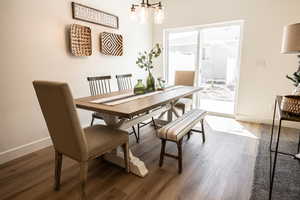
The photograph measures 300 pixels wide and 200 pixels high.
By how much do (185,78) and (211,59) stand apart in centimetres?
98

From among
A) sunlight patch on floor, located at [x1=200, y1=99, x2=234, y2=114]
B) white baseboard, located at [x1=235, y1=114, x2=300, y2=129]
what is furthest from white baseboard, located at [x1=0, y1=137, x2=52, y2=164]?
white baseboard, located at [x1=235, y1=114, x2=300, y2=129]

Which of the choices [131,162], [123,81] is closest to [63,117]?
[131,162]

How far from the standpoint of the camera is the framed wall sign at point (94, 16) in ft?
9.16

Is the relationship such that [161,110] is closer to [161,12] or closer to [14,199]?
[161,12]

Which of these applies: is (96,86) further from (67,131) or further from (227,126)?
(227,126)

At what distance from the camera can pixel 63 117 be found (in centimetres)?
136

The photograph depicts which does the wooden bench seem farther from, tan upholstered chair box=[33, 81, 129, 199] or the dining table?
tan upholstered chair box=[33, 81, 129, 199]

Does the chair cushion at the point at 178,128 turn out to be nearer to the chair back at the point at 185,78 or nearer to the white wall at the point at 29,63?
the chair back at the point at 185,78

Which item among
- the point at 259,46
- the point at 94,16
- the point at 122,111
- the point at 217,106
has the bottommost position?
the point at 217,106

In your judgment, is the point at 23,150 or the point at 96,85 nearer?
the point at 23,150

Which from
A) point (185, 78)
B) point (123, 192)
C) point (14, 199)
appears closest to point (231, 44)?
point (185, 78)

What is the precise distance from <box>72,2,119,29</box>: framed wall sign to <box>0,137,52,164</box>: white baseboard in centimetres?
190

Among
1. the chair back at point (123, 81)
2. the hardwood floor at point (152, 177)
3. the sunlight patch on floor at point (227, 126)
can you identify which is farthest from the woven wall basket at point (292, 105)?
the chair back at point (123, 81)

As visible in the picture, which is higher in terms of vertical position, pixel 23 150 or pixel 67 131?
→ pixel 67 131
